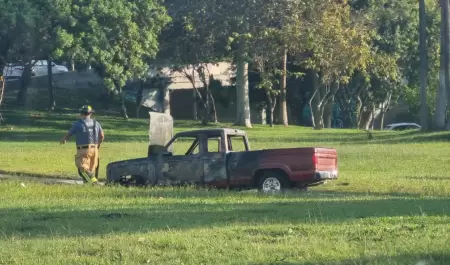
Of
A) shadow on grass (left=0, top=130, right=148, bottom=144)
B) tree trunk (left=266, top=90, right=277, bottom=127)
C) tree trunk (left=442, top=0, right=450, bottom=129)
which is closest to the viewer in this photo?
shadow on grass (left=0, top=130, right=148, bottom=144)

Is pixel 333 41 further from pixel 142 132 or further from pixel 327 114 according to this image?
pixel 327 114

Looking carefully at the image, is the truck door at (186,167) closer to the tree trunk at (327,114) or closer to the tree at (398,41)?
the tree at (398,41)

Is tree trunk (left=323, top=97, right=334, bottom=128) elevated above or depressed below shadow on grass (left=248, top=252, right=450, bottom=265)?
above

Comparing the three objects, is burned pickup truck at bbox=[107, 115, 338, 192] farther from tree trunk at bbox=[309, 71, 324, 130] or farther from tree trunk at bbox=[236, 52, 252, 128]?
tree trunk at bbox=[309, 71, 324, 130]

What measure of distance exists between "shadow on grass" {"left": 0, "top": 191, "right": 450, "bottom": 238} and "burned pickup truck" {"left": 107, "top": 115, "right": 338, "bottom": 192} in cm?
391

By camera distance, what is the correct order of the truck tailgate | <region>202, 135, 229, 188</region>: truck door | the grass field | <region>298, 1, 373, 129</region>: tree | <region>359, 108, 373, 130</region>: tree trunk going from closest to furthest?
the grass field
the truck tailgate
<region>202, 135, 229, 188</region>: truck door
<region>298, 1, 373, 129</region>: tree
<region>359, 108, 373, 130</region>: tree trunk

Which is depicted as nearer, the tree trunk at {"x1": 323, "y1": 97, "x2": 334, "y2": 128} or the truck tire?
the truck tire

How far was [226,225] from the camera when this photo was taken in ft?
40.5

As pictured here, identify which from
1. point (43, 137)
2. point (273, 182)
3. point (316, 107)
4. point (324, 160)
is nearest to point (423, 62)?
point (316, 107)

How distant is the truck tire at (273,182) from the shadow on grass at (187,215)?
4005mm

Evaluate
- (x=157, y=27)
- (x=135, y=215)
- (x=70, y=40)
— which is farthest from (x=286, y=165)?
(x=157, y=27)

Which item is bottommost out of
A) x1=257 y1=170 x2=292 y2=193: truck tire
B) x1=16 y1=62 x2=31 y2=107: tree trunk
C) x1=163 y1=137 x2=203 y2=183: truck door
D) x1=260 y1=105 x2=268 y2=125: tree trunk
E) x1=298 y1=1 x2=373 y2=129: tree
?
x1=257 y1=170 x2=292 y2=193: truck tire

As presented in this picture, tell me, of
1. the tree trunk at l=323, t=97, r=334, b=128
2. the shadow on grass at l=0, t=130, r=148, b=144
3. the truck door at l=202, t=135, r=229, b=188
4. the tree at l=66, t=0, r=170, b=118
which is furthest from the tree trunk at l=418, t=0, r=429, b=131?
the truck door at l=202, t=135, r=229, b=188

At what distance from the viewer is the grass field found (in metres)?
9.95
